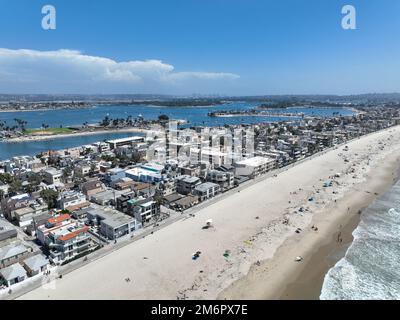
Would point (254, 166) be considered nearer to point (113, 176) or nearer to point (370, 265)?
point (113, 176)

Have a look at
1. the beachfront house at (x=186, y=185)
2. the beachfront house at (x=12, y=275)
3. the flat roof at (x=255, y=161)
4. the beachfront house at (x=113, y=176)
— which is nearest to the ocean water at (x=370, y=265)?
the flat roof at (x=255, y=161)

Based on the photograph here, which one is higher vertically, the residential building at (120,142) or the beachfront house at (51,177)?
the residential building at (120,142)

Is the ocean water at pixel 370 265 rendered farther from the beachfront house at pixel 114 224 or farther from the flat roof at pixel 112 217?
the flat roof at pixel 112 217

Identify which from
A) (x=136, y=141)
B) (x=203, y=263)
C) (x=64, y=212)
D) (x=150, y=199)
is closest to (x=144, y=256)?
(x=203, y=263)

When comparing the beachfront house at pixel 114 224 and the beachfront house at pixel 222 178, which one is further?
the beachfront house at pixel 222 178

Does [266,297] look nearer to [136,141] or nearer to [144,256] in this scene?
[144,256]

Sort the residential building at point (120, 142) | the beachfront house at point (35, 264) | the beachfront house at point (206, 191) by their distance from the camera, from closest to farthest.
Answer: the beachfront house at point (35, 264) → the beachfront house at point (206, 191) → the residential building at point (120, 142)

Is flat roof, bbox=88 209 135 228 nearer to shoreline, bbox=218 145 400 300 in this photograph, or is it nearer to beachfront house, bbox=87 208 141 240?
beachfront house, bbox=87 208 141 240
